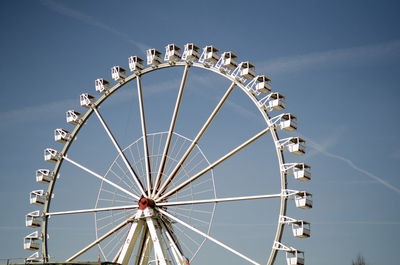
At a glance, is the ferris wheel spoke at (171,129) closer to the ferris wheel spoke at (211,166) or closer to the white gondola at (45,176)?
the ferris wheel spoke at (211,166)

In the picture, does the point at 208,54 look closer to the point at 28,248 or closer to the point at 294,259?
the point at 294,259

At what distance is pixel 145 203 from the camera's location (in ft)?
123

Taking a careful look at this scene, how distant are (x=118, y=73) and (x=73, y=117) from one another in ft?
15.5

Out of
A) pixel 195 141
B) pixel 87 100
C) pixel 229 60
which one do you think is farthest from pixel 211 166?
pixel 87 100

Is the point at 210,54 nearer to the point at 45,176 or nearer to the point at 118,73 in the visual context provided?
the point at 118,73

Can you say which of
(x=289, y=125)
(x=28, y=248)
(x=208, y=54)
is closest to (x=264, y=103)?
(x=289, y=125)

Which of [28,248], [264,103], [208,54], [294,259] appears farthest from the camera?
[28,248]

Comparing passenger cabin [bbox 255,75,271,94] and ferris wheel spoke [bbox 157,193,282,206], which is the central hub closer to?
ferris wheel spoke [bbox 157,193,282,206]

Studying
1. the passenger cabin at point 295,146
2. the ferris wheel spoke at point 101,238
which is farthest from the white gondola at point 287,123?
the ferris wheel spoke at point 101,238

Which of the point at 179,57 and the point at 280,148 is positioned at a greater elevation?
the point at 179,57

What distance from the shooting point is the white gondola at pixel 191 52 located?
39688 mm

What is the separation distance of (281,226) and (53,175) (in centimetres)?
1840

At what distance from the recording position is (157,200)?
37969mm

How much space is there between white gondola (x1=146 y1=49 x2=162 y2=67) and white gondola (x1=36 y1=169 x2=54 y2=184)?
10787 millimetres
